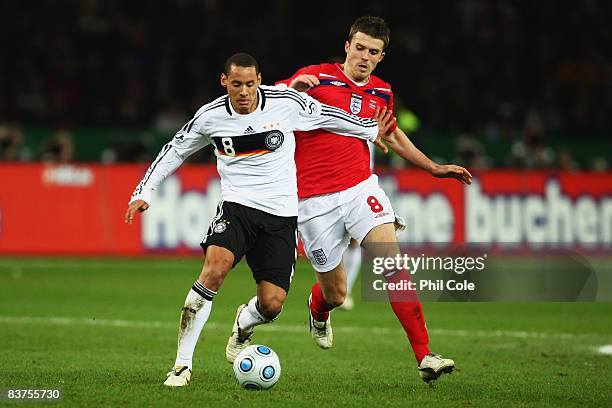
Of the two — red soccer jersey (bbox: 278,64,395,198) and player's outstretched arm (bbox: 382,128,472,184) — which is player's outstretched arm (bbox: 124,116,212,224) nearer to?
red soccer jersey (bbox: 278,64,395,198)

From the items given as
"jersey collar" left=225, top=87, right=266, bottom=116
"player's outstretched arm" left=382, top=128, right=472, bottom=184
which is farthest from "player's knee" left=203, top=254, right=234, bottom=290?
"player's outstretched arm" left=382, top=128, right=472, bottom=184

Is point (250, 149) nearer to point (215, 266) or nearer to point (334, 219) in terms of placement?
point (215, 266)

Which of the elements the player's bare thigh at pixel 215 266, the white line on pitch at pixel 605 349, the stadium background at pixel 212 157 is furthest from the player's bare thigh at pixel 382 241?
the white line on pitch at pixel 605 349

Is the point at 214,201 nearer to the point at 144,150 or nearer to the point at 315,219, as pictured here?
the point at 144,150

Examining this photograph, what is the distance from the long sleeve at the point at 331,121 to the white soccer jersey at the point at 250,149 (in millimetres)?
69

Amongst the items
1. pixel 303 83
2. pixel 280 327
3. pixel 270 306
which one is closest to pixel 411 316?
pixel 270 306

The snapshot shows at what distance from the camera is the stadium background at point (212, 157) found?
1322 cm

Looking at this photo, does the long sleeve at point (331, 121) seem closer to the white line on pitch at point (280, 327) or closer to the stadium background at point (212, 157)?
the stadium background at point (212, 157)

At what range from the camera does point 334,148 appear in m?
8.32

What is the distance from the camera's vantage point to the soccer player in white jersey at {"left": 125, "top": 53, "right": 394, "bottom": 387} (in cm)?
720

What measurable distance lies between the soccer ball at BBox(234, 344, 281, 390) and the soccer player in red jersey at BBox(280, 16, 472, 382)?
1.30 metres

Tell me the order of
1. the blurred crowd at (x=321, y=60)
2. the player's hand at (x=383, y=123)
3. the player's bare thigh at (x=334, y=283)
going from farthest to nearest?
the blurred crowd at (x=321, y=60)
the player's bare thigh at (x=334, y=283)
the player's hand at (x=383, y=123)

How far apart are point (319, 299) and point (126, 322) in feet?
10.4

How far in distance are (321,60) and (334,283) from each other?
46.9ft
